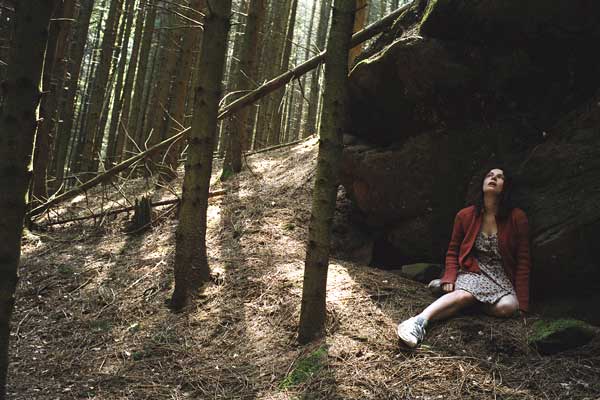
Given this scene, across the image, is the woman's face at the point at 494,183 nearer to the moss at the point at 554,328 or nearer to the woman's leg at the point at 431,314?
the woman's leg at the point at 431,314

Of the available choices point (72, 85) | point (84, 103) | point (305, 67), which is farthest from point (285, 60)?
point (84, 103)

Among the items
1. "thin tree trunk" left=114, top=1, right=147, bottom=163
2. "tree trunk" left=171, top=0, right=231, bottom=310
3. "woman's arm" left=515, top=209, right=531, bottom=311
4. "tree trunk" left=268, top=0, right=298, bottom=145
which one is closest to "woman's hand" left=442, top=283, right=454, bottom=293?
"woman's arm" left=515, top=209, right=531, bottom=311

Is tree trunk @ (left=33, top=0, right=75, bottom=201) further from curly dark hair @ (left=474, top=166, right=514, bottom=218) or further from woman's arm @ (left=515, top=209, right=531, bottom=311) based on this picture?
woman's arm @ (left=515, top=209, right=531, bottom=311)

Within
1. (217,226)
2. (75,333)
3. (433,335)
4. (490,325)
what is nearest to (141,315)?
(75,333)

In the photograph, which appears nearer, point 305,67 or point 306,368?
point 306,368

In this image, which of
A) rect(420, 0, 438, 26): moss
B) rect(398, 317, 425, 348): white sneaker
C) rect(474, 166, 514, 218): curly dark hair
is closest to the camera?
rect(398, 317, 425, 348): white sneaker

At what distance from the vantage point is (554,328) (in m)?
3.61

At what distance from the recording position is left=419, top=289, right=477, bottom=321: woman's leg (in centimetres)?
401

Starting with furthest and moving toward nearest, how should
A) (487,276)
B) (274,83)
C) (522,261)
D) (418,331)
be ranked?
(274,83)
(487,276)
(522,261)
(418,331)

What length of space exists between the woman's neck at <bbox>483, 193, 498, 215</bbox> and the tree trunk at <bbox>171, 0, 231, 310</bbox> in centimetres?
288

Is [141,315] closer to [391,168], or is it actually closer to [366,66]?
[391,168]

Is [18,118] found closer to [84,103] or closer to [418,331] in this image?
[418,331]

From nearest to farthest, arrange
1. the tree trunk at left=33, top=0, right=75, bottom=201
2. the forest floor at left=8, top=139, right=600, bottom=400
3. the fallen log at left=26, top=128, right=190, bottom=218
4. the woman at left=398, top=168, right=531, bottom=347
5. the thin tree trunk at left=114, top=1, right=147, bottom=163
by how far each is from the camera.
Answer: the forest floor at left=8, top=139, right=600, bottom=400, the woman at left=398, top=168, right=531, bottom=347, the fallen log at left=26, top=128, right=190, bottom=218, the tree trunk at left=33, top=0, right=75, bottom=201, the thin tree trunk at left=114, top=1, right=147, bottom=163

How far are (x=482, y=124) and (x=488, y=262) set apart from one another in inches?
63.5
